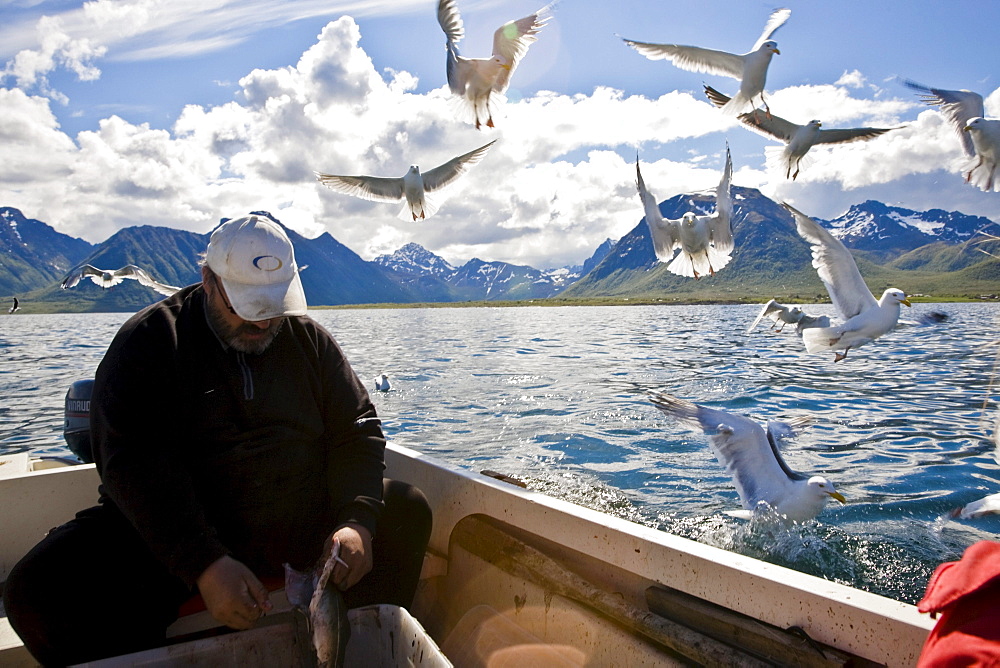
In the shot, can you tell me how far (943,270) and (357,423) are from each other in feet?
702

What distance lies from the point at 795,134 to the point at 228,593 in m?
8.69

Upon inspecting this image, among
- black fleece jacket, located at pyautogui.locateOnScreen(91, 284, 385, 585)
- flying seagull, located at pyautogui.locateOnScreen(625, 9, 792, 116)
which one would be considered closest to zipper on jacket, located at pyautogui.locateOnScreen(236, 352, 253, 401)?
black fleece jacket, located at pyautogui.locateOnScreen(91, 284, 385, 585)

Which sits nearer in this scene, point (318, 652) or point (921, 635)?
point (921, 635)

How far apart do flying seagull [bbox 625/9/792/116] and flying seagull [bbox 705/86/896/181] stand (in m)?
0.34

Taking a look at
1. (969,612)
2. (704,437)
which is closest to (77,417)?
(969,612)

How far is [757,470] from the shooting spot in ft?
16.7

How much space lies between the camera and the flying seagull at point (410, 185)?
961 centimetres

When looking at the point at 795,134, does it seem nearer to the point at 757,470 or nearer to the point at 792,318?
the point at 792,318

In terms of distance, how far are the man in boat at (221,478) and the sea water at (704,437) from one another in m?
0.19

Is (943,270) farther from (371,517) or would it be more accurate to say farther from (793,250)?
(371,517)

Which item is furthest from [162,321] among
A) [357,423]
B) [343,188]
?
[343,188]

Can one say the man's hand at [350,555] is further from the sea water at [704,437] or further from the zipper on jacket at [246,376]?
the sea water at [704,437]

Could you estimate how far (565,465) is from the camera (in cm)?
803

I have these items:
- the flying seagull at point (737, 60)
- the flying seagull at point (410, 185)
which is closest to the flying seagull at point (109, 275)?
the flying seagull at point (410, 185)
